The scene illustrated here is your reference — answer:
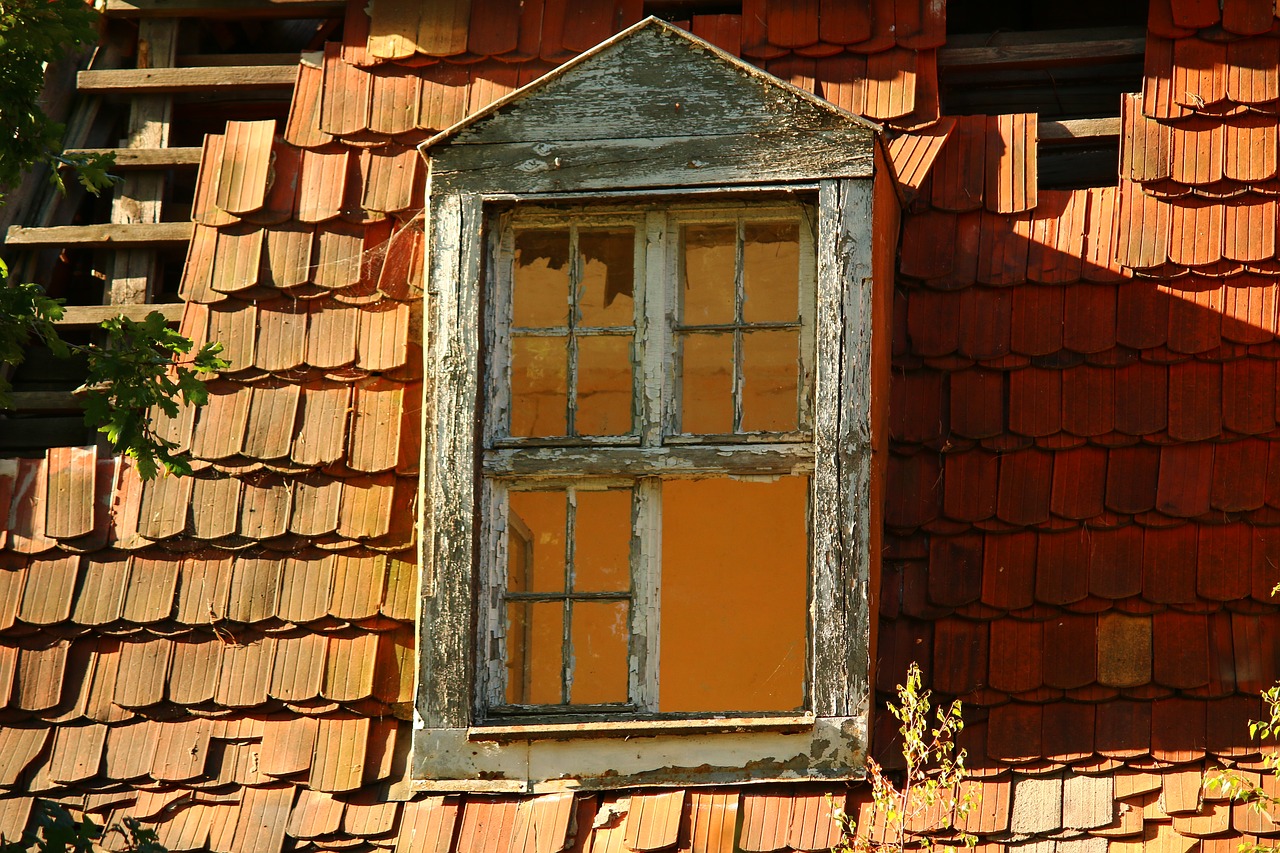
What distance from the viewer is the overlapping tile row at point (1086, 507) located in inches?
159

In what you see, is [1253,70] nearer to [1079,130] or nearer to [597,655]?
[1079,130]

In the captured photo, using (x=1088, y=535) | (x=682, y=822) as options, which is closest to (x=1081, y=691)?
(x=1088, y=535)

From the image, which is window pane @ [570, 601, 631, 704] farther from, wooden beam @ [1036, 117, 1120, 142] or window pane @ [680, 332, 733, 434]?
wooden beam @ [1036, 117, 1120, 142]

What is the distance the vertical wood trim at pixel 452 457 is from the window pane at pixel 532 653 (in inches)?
7.5

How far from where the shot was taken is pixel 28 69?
12.7ft

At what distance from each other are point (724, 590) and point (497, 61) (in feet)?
12.4

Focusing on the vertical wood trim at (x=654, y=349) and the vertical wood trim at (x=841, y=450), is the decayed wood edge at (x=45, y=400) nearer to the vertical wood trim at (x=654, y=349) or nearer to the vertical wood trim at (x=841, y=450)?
the vertical wood trim at (x=654, y=349)

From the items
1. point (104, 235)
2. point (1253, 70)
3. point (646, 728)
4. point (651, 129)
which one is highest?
point (1253, 70)

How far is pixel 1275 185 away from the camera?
444cm

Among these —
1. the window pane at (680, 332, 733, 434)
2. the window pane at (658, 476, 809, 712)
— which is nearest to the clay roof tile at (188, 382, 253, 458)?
the window pane at (680, 332, 733, 434)

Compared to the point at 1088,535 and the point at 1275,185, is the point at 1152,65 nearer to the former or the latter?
the point at 1275,185

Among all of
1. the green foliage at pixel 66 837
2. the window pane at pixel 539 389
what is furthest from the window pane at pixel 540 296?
the green foliage at pixel 66 837

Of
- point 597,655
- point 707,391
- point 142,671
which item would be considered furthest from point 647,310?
point 707,391

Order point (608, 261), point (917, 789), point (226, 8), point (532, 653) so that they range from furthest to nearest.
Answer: point (226, 8), point (532, 653), point (608, 261), point (917, 789)
